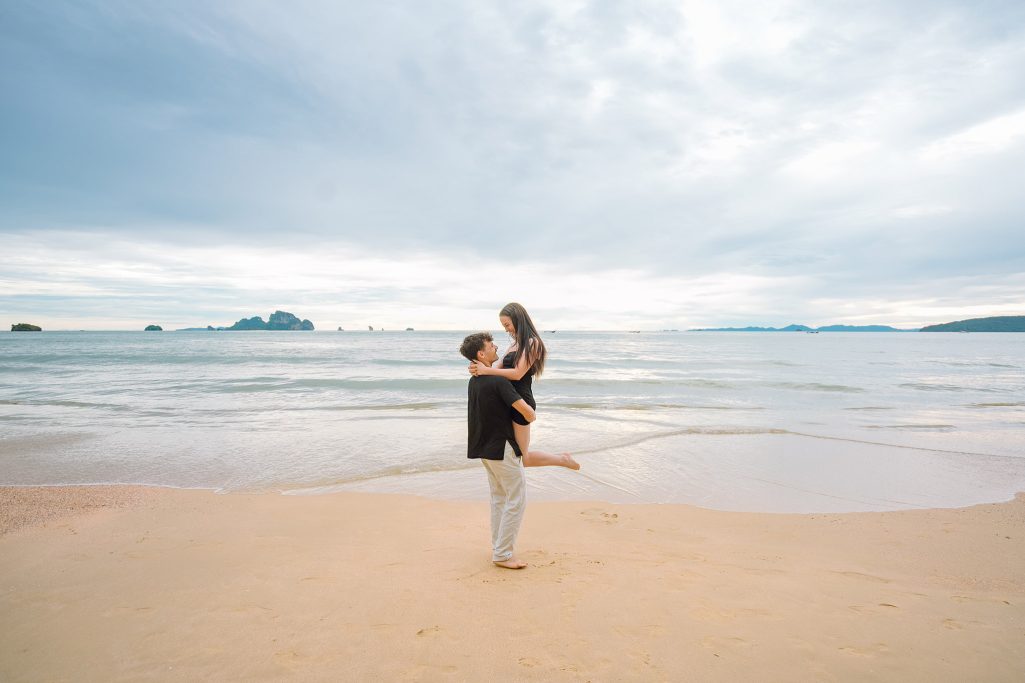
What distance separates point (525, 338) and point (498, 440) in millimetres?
986

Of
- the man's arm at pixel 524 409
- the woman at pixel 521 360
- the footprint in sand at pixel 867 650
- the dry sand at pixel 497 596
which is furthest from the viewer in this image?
the woman at pixel 521 360

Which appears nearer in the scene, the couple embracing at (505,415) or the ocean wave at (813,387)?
the couple embracing at (505,415)

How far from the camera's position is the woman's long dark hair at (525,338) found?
459 centimetres

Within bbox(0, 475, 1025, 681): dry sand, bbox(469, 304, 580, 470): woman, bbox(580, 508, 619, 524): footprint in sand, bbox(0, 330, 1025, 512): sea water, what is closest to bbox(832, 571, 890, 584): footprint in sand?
bbox(0, 475, 1025, 681): dry sand

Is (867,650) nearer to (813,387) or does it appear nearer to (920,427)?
(920,427)

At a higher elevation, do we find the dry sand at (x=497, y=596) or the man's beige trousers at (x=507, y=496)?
the man's beige trousers at (x=507, y=496)

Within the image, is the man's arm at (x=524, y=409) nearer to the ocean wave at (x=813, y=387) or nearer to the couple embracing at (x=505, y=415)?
the couple embracing at (x=505, y=415)

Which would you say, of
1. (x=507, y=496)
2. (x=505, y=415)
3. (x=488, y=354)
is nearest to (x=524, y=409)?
(x=505, y=415)

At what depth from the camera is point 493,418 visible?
4.39 metres

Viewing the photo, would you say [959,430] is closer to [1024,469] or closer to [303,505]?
[1024,469]

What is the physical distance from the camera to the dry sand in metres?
3.15

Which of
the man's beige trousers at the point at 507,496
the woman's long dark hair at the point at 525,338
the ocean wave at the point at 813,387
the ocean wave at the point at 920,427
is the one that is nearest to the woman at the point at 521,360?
the woman's long dark hair at the point at 525,338

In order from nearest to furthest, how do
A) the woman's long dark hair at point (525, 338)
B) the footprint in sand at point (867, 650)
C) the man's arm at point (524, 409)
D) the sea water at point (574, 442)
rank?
the footprint in sand at point (867, 650), the man's arm at point (524, 409), the woman's long dark hair at point (525, 338), the sea water at point (574, 442)

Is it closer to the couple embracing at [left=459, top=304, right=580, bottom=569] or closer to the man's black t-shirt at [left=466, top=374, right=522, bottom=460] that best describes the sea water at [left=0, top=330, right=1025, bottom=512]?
the couple embracing at [left=459, top=304, right=580, bottom=569]
